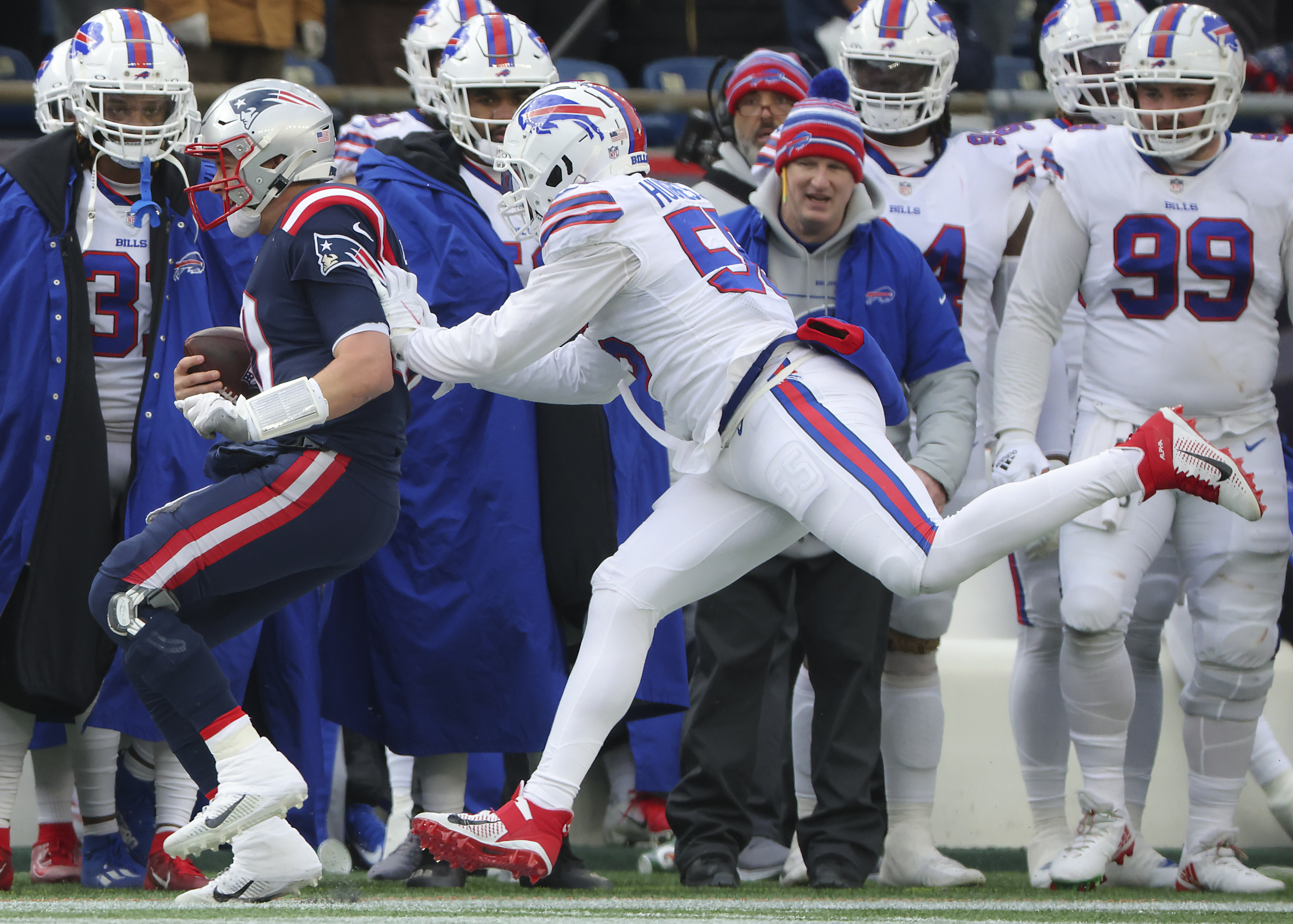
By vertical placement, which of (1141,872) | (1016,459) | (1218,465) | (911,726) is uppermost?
(1218,465)

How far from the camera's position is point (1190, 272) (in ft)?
14.8

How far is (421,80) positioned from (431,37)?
228 millimetres

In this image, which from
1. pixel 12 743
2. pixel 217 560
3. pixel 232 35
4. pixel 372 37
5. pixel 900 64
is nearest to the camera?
pixel 217 560

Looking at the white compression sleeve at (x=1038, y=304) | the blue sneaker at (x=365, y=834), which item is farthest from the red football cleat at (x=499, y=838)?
the blue sneaker at (x=365, y=834)

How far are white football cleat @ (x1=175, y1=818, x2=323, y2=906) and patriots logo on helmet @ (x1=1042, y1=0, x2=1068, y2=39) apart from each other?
3.41m

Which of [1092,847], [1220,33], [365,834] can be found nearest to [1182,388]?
[1220,33]

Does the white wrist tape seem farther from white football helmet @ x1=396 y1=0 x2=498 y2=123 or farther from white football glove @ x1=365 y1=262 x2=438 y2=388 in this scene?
white football helmet @ x1=396 y1=0 x2=498 y2=123

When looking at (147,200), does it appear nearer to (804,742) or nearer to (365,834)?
(365,834)

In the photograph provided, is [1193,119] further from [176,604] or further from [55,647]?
[55,647]

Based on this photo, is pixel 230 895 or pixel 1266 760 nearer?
pixel 230 895

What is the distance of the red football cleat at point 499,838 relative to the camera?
3475mm

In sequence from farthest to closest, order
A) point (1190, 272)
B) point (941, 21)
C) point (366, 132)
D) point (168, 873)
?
1. point (366, 132)
2. point (941, 21)
3. point (1190, 272)
4. point (168, 873)

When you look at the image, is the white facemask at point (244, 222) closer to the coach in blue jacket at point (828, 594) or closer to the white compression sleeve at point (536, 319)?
the white compression sleeve at point (536, 319)

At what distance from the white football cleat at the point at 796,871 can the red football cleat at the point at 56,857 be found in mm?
1664
